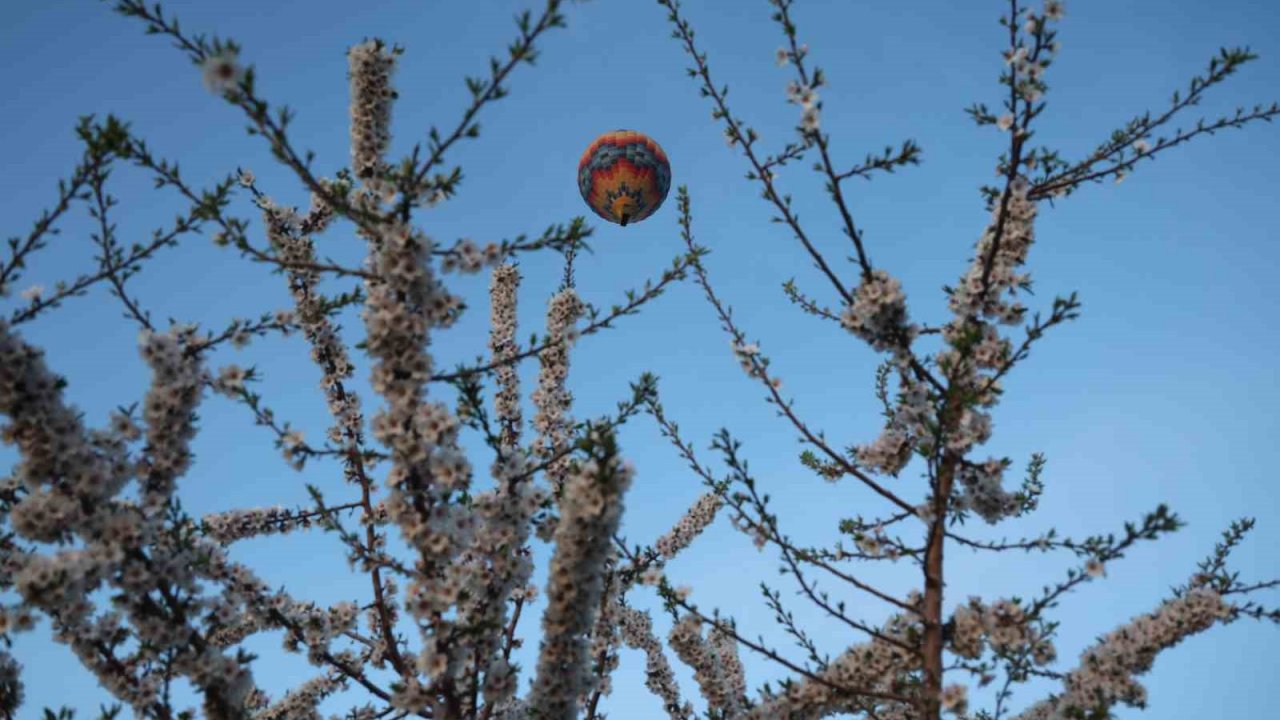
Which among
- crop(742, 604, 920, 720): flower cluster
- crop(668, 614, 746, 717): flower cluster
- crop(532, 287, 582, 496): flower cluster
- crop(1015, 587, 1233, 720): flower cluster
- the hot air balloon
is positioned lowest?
crop(1015, 587, 1233, 720): flower cluster

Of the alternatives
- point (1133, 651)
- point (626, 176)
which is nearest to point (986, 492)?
point (1133, 651)

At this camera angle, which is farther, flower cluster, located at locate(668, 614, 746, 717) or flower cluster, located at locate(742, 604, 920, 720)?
flower cluster, located at locate(668, 614, 746, 717)

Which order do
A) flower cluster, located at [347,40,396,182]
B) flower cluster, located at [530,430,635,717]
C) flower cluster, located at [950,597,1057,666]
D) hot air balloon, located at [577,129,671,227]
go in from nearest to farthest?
flower cluster, located at [530,430,635,717] → flower cluster, located at [950,597,1057,666] → flower cluster, located at [347,40,396,182] → hot air balloon, located at [577,129,671,227]

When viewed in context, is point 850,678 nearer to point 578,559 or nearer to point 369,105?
point 578,559

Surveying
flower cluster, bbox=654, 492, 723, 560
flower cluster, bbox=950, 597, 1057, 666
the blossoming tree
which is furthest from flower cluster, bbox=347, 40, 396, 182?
flower cluster, bbox=654, 492, 723, 560

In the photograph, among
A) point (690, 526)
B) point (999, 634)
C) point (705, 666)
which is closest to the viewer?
point (999, 634)

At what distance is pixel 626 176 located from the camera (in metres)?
28.9

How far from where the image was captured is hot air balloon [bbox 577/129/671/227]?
2883 cm

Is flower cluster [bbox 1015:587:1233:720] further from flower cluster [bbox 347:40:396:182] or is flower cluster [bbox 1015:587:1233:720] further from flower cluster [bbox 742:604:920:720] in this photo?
flower cluster [bbox 347:40:396:182]

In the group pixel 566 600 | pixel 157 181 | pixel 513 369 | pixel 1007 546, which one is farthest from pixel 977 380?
pixel 157 181

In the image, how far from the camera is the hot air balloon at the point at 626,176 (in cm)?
2883

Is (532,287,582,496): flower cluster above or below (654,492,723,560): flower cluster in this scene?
above

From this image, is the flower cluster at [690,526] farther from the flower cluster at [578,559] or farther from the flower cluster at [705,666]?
the flower cluster at [578,559]

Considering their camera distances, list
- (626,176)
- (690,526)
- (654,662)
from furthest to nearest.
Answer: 1. (626,176)
2. (690,526)
3. (654,662)
